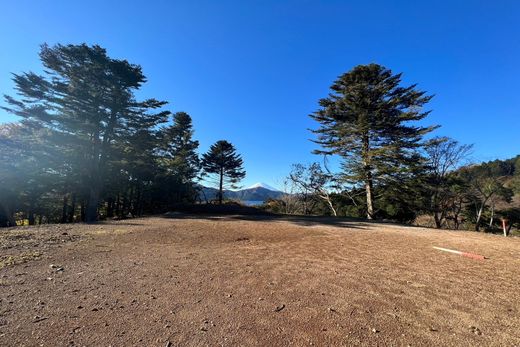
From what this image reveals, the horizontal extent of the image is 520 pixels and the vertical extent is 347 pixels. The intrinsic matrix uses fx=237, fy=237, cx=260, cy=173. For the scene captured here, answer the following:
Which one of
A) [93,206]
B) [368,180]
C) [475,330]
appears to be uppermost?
[368,180]

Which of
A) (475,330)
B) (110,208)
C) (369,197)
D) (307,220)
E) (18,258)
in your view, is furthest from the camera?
(110,208)

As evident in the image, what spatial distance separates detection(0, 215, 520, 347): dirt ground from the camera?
A: 2.28 m

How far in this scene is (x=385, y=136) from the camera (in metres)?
17.5

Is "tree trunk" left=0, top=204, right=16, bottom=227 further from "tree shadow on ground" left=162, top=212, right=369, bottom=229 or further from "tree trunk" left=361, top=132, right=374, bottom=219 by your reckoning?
"tree trunk" left=361, top=132, right=374, bottom=219

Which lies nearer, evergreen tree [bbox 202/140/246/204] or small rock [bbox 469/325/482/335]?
small rock [bbox 469/325/482/335]

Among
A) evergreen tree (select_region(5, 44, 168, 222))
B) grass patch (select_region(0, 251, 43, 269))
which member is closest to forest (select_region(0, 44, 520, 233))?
evergreen tree (select_region(5, 44, 168, 222))

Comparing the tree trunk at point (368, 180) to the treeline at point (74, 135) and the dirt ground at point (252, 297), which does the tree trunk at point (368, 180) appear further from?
the treeline at point (74, 135)

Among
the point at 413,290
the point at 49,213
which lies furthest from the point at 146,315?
the point at 49,213

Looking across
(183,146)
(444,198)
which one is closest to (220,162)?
(183,146)

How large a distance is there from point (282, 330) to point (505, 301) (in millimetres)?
3086

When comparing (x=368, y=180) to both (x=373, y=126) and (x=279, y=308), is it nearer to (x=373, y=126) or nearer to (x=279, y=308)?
(x=373, y=126)

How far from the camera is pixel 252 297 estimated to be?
3146 mm

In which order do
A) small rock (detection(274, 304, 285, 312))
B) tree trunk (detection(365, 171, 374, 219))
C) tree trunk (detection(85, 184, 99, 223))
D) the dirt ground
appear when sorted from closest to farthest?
the dirt ground
small rock (detection(274, 304, 285, 312))
tree trunk (detection(85, 184, 99, 223))
tree trunk (detection(365, 171, 374, 219))

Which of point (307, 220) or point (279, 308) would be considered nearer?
point (279, 308)
